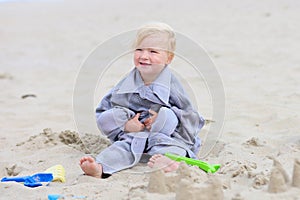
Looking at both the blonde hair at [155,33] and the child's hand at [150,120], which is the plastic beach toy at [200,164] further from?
the blonde hair at [155,33]

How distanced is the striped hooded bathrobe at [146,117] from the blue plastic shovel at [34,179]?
259mm

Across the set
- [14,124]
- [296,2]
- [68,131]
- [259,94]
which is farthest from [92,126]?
[296,2]

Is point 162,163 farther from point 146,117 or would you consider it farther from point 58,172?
point 58,172

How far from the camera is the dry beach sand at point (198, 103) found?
207cm

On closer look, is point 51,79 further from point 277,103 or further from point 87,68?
point 277,103

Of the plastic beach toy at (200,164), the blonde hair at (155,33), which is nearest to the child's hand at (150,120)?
the plastic beach toy at (200,164)

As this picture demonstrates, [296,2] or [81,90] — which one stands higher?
[296,2]

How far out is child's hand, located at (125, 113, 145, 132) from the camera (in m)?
2.74

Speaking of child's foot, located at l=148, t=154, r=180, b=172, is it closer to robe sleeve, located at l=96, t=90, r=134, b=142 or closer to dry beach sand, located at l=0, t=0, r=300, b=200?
dry beach sand, located at l=0, t=0, r=300, b=200

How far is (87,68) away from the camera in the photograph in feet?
17.5

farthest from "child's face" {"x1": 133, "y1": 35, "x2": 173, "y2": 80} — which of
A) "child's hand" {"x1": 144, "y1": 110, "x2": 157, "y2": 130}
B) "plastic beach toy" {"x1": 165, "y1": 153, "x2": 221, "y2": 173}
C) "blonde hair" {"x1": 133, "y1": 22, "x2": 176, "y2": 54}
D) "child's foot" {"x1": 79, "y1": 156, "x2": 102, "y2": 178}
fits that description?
"child's foot" {"x1": 79, "y1": 156, "x2": 102, "y2": 178}

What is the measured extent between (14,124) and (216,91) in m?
1.48

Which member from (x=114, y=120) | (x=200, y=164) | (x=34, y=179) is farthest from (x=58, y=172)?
(x=200, y=164)

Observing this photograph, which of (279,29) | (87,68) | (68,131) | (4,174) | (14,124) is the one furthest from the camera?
(279,29)
